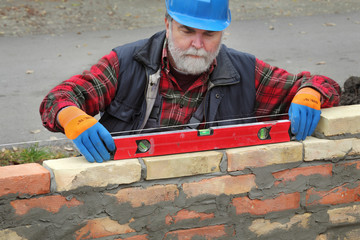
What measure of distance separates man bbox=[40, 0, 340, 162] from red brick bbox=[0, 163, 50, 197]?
507 mm

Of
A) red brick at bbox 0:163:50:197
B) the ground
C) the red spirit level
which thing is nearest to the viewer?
red brick at bbox 0:163:50:197

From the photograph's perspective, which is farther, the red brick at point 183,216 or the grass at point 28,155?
the grass at point 28,155

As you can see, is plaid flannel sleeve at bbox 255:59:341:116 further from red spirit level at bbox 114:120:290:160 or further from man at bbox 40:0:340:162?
red spirit level at bbox 114:120:290:160

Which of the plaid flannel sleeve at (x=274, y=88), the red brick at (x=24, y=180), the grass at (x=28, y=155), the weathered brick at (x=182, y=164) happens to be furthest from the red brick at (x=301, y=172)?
the grass at (x=28, y=155)

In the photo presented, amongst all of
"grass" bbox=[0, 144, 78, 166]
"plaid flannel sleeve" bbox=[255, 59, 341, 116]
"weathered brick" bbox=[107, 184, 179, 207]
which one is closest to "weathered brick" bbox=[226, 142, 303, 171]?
"weathered brick" bbox=[107, 184, 179, 207]

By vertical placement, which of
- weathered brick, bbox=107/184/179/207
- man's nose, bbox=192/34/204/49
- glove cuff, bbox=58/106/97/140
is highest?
man's nose, bbox=192/34/204/49

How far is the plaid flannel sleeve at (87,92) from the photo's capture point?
2.83m

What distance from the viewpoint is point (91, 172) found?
8.25ft

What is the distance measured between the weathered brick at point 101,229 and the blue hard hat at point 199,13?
1.19 m

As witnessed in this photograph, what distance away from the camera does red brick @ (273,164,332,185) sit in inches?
115

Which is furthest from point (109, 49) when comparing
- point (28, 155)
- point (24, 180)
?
point (24, 180)

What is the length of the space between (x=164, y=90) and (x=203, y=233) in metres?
0.94

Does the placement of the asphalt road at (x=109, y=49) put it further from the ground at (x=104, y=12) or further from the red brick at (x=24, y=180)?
the red brick at (x=24, y=180)

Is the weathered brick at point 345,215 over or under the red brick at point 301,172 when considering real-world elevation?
under
